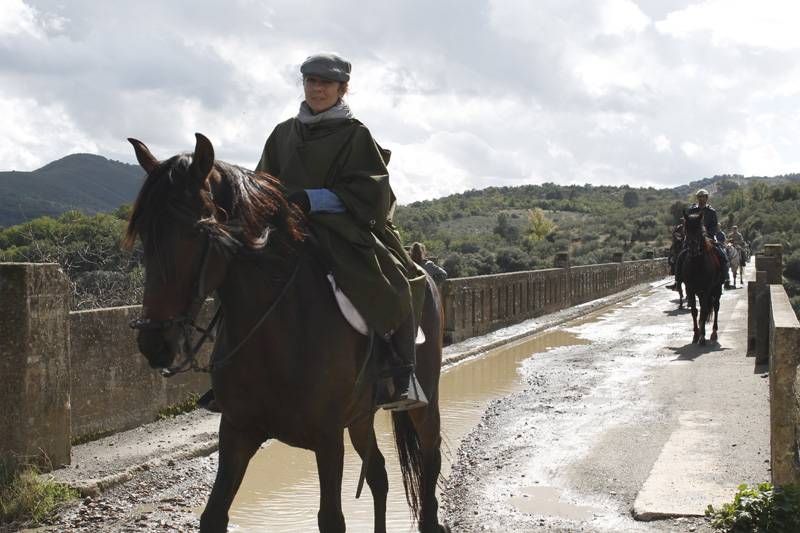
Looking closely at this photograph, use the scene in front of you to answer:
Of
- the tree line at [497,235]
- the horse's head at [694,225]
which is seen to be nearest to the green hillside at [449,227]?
the tree line at [497,235]

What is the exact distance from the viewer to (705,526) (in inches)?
233

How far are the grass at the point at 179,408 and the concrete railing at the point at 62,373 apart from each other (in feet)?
0.20

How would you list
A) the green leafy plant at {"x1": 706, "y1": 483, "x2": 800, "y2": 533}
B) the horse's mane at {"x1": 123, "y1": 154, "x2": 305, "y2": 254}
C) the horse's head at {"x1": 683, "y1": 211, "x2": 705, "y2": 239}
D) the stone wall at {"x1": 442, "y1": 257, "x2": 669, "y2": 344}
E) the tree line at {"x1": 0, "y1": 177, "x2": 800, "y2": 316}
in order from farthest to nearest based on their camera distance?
1. the stone wall at {"x1": 442, "y1": 257, "x2": 669, "y2": 344}
2. the horse's head at {"x1": 683, "y1": 211, "x2": 705, "y2": 239}
3. the tree line at {"x1": 0, "y1": 177, "x2": 800, "y2": 316}
4. the green leafy plant at {"x1": 706, "y1": 483, "x2": 800, "y2": 533}
5. the horse's mane at {"x1": 123, "y1": 154, "x2": 305, "y2": 254}

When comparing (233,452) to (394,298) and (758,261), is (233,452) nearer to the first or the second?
(394,298)

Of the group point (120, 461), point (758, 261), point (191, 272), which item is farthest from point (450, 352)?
point (191, 272)

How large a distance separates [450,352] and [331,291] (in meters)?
12.6

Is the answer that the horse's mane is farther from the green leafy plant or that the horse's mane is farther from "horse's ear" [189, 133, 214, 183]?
the green leafy plant

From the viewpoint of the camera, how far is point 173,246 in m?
3.63

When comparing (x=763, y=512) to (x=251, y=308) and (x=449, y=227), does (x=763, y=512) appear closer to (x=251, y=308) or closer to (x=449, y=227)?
(x=251, y=308)

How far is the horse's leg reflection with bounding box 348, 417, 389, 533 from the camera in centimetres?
512

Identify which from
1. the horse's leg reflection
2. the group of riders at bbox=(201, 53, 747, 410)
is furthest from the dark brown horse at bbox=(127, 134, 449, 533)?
the horse's leg reflection

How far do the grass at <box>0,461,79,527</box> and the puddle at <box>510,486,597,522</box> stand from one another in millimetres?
3472

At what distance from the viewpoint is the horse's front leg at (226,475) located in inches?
158

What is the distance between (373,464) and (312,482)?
247cm
